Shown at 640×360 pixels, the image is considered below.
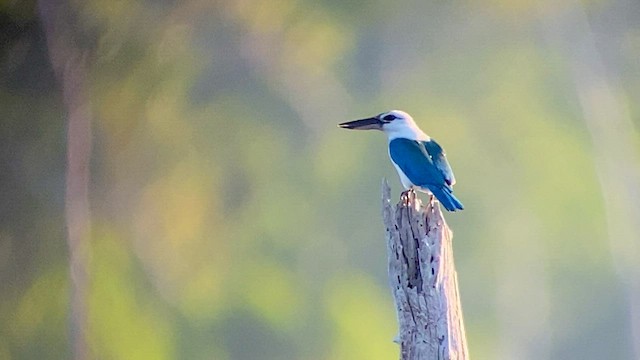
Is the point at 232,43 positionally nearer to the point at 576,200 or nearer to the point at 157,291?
the point at 157,291

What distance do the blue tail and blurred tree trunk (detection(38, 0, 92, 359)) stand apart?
3.01 ft

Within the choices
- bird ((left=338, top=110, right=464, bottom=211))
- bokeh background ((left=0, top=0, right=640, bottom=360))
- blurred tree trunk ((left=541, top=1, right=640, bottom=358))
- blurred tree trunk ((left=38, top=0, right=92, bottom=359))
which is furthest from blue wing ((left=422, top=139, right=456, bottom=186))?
blurred tree trunk ((left=38, top=0, right=92, bottom=359))

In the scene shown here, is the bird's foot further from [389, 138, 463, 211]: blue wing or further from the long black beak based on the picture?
the long black beak

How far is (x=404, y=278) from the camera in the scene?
133 cm

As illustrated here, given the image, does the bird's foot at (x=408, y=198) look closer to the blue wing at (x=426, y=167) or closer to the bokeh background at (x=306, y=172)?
the blue wing at (x=426, y=167)

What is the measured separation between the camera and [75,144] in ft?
6.07

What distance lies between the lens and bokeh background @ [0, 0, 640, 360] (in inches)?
71.9

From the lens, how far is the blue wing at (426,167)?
4.87 ft

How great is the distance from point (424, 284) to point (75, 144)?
1036 millimetres

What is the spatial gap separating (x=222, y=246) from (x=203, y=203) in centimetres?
12

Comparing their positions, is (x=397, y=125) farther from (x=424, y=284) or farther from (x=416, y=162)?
(x=424, y=284)

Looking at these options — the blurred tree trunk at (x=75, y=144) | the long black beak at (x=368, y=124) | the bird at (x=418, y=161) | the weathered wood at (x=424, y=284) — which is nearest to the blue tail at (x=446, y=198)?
the bird at (x=418, y=161)

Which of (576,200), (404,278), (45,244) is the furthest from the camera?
(576,200)

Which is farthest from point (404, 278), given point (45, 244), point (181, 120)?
point (45, 244)
